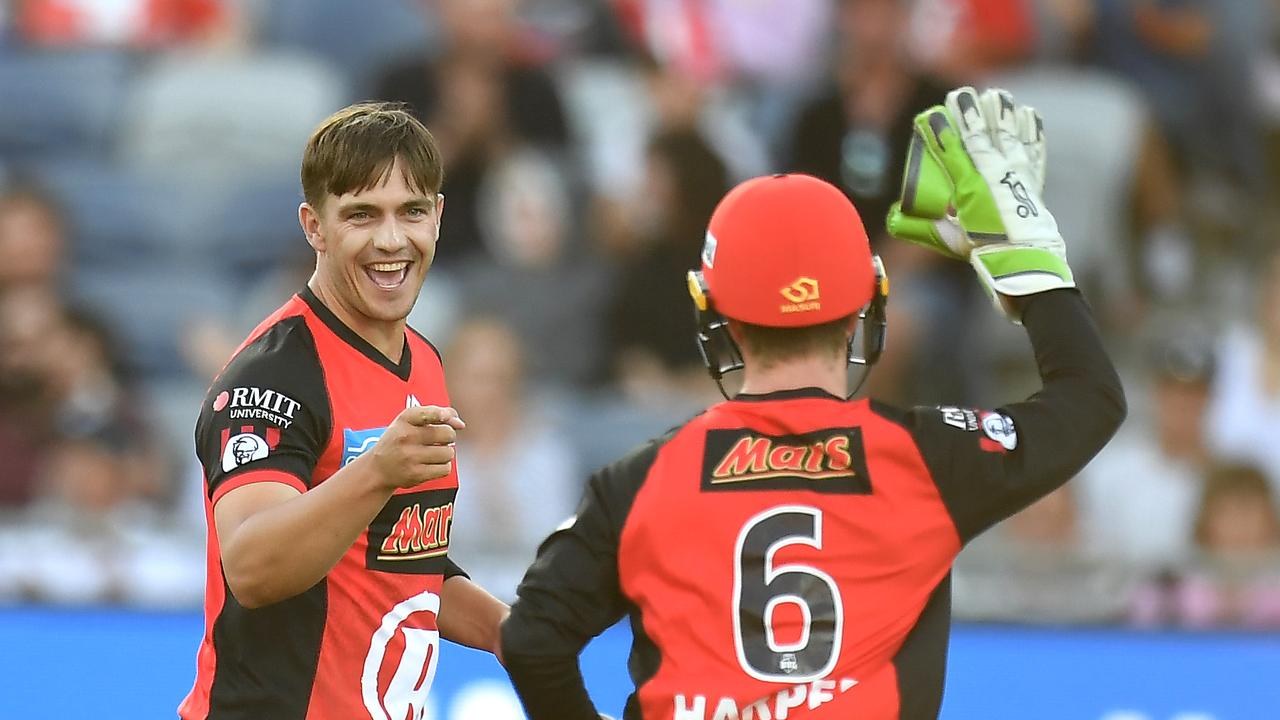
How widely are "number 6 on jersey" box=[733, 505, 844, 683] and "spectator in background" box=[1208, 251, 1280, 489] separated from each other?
4508 mm

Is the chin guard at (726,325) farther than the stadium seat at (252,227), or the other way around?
the stadium seat at (252,227)

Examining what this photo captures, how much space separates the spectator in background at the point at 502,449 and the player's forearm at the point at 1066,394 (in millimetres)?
3788

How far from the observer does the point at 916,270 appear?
25.5ft

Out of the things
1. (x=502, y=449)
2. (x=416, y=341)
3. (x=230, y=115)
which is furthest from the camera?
(x=230, y=115)

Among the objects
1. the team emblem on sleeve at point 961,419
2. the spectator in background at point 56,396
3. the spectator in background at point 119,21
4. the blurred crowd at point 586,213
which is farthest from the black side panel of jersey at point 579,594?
the spectator in background at point 119,21

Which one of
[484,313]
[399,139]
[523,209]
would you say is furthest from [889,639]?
[523,209]

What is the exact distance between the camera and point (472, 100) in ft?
26.7

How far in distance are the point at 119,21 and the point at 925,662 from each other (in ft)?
24.0

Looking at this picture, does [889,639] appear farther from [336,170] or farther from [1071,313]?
[336,170]

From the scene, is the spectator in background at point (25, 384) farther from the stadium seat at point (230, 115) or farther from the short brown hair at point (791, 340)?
the short brown hair at point (791, 340)

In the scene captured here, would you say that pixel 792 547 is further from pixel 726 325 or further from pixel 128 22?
pixel 128 22

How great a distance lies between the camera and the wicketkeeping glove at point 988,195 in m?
3.34

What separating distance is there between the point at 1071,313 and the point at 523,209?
16.1ft

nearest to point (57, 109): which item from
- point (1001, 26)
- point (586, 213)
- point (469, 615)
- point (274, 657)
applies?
point (586, 213)
